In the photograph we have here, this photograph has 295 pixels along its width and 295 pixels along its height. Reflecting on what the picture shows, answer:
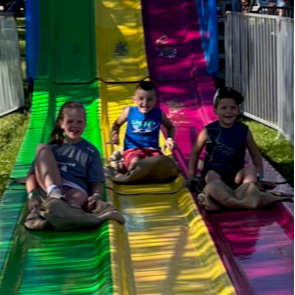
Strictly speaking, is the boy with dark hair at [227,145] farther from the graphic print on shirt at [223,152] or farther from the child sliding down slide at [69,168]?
the child sliding down slide at [69,168]

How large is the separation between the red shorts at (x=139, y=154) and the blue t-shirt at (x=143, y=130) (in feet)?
0.27

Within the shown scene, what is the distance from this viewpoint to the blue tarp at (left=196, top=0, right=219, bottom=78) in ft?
28.5

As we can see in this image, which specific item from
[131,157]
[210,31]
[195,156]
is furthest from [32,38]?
[195,156]

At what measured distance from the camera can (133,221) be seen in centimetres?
493

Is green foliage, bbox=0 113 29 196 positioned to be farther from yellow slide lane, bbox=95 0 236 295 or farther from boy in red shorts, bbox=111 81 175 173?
boy in red shorts, bbox=111 81 175 173

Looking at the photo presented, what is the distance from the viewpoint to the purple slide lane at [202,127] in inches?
154

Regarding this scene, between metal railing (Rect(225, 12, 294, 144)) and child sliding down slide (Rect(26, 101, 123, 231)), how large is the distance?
9.28ft

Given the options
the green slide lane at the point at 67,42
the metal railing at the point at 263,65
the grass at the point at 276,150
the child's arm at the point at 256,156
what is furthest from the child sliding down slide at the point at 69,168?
the green slide lane at the point at 67,42

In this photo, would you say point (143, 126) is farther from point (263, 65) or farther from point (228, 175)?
point (263, 65)

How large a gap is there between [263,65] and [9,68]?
11.3ft

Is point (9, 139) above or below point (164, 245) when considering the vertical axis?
above

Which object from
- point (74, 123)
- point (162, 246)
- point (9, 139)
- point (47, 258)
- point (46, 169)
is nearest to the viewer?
point (47, 258)

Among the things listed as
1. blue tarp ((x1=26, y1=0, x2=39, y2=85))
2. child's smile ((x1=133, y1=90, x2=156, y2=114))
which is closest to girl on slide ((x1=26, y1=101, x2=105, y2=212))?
child's smile ((x1=133, y1=90, x2=156, y2=114))

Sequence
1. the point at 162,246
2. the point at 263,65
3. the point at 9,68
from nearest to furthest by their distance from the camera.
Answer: the point at 162,246 → the point at 263,65 → the point at 9,68
